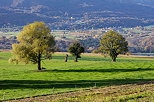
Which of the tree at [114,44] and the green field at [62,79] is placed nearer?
the green field at [62,79]

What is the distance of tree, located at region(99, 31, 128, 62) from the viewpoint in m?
112

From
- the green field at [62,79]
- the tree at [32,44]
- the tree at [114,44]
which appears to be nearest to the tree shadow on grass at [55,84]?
the green field at [62,79]

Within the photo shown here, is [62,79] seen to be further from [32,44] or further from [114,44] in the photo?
[114,44]

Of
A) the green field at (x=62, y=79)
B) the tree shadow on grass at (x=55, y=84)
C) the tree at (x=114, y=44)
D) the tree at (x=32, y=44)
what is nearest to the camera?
the green field at (x=62, y=79)

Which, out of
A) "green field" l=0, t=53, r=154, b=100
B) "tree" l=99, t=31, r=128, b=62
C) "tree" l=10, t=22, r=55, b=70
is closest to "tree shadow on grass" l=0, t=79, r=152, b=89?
"green field" l=0, t=53, r=154, b=100

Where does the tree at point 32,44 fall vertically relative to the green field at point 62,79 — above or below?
above

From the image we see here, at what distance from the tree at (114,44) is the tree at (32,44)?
30.9 meters

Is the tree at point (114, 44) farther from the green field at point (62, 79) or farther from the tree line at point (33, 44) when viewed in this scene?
the green field at point (62, 79)

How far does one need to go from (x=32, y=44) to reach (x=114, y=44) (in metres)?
36.6

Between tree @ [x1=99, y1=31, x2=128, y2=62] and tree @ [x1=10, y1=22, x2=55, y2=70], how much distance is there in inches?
1215

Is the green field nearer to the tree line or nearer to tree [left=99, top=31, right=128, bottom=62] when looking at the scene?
the tree line

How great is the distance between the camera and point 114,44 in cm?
11269

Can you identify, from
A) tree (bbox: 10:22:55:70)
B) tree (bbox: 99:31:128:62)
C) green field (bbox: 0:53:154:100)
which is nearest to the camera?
green field (bbox: 0:53:154:100)

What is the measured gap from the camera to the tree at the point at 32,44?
8479 centimetres
